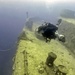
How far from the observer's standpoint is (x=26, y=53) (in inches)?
589

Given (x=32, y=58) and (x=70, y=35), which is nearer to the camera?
(x=32, y=58)

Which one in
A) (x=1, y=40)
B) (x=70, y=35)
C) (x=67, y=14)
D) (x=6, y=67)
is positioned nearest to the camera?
(x=70, y=35)

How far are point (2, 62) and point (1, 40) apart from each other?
17470 mm

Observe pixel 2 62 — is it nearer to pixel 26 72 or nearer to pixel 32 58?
pixel 32 58

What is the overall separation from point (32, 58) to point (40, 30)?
9.95ft

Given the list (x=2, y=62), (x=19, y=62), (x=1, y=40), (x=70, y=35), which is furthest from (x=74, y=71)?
(x=1, y=40)

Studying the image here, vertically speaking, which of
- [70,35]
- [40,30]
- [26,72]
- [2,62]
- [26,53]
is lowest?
[2,62]

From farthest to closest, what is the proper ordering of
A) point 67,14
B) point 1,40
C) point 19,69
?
1. point 1,40
2. point 67,14
3. point 19,69

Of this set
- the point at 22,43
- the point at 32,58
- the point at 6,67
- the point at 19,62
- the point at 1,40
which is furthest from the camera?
the point at 1,40

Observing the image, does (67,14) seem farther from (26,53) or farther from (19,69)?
(19,69)

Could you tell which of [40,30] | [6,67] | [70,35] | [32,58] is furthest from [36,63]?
[6,67]

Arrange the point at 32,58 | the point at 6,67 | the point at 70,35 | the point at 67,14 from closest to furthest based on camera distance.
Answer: the point at 32,58 → the point at 70,35 → the point at 6,67 → the point at 67,14

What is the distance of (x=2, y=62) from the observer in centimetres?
3139

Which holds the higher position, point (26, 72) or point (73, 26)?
point (26, 72)
